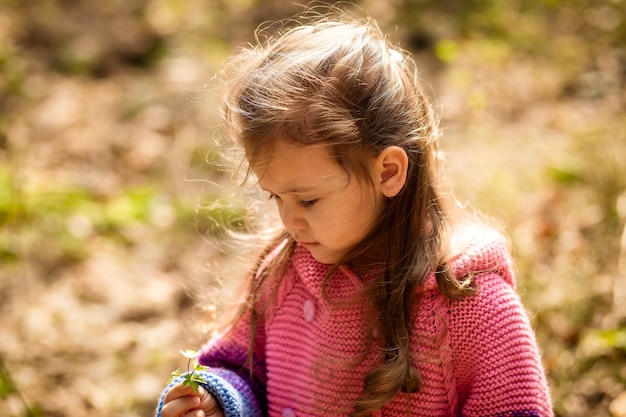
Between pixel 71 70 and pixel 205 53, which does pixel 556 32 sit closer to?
pixel 205 53

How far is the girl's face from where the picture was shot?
156 centimetres

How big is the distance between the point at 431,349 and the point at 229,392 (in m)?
0.55

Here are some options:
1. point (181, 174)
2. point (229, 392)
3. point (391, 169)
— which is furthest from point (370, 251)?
point (181, 174)

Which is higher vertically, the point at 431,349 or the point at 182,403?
the point at 431,349

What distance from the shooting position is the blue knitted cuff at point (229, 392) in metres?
1.86

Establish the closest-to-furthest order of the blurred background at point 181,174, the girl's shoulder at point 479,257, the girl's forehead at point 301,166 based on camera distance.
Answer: the girl's forehead at point 301,166 → the girl's shoulder at point 479,257 → the blurred background at point 181,174

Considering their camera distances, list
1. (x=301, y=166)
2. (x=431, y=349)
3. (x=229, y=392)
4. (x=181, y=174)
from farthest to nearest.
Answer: (x=181, y=174), (x=229, y=392), (x=431, y=349), (x=301, y=166)

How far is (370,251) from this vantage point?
1.77 meters

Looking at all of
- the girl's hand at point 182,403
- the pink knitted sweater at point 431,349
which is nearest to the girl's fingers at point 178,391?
the girl's hand at point 182,403

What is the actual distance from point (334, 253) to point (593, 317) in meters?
1.46

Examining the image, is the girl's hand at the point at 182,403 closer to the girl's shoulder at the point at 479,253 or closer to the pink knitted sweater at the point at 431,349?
the pink knitted sweater at the point at 431,349

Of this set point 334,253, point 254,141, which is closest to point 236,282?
point 334,253

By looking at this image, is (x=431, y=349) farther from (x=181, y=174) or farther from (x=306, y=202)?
(x=181, y=174)

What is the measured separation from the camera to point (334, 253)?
1752 millimetres
